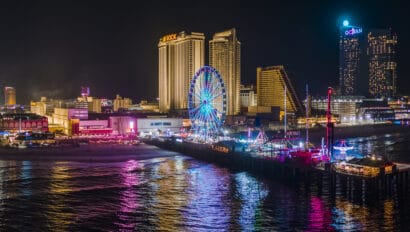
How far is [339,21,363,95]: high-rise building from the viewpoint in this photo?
118 m

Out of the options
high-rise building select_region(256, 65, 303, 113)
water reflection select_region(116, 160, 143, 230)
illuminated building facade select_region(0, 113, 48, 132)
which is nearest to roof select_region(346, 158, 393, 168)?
water reflection select_region(116, 160, 143, 230)

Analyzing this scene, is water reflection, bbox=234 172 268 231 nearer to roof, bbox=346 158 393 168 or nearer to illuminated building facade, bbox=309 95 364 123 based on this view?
roof, bbox=346 158 393 168

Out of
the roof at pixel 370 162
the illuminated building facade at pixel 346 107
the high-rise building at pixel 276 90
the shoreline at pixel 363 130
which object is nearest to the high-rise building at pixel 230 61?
the high-rise building at pixel 276 90

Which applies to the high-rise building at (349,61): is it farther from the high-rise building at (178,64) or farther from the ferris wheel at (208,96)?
the ferris wheel at (208,96)

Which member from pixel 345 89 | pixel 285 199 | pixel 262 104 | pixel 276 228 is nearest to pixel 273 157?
pixel 285 199

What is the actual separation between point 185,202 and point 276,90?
6313 cm

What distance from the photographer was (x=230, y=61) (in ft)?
257

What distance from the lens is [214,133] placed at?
4206 cm

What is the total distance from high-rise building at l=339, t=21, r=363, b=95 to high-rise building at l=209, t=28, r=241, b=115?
1863 inches

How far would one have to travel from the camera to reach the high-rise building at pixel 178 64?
7588 centimetres

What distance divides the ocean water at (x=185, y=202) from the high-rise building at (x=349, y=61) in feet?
316

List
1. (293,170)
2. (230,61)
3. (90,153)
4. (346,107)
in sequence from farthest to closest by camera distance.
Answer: (346,107), (230,61), (90,153), (293,170)

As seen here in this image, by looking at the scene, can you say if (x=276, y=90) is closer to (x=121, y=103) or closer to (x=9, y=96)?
(x=121, y=103)

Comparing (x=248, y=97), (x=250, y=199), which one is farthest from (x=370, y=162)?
(x=248, y=97)
